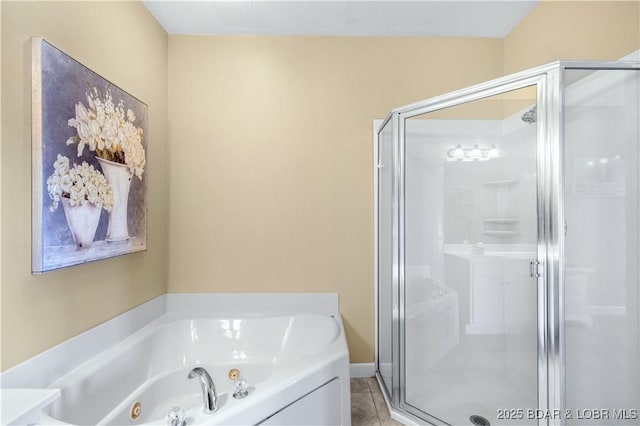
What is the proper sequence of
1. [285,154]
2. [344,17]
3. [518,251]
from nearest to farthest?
1. [518,251]
2. [344,17]
3. [285,154]

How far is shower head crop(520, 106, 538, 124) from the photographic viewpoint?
1.36m

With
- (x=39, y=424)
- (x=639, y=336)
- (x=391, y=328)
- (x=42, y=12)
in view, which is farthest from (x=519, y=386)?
(x=42, y=12)

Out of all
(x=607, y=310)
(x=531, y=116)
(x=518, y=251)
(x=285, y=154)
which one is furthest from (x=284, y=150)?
(x=607, y=310)

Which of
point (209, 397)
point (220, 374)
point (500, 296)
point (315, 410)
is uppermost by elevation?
point (500, 296)

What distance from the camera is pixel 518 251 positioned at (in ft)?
4.94

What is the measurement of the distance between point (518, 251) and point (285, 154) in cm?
161

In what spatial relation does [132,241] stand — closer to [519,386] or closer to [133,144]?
[133,144]

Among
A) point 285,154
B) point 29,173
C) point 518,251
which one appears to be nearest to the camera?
point 29,173

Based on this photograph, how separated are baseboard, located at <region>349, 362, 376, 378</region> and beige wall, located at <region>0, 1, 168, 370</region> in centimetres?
158

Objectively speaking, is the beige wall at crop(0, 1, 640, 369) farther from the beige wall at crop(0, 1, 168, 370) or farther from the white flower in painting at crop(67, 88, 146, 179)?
the white flower in painting at crop(67, 88, 146, 179)

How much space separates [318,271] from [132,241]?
4.09ft

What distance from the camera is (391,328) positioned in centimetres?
193

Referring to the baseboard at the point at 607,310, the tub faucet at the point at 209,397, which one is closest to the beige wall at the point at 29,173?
the tub faucet at the point at 209,397

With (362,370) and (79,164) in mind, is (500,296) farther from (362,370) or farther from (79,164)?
(79,164)
